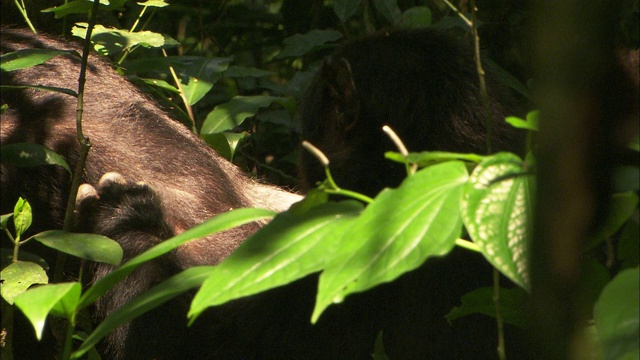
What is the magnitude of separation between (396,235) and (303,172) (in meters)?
1.77

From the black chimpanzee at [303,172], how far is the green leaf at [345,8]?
688 mm

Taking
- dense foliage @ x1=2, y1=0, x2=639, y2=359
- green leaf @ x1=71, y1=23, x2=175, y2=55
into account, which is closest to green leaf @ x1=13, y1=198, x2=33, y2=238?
dense foliage @ x1=2, y1=0, x2=639, y2=359

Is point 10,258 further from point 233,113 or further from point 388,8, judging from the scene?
point 388,8

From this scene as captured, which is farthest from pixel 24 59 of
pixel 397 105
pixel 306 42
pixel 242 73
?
pixel 306 42

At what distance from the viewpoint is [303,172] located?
2643 millimetres

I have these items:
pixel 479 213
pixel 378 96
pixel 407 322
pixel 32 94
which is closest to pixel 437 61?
pixel 378 96

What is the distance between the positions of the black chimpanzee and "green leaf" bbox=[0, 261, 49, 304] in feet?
2.01

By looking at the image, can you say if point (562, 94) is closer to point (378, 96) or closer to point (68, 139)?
point (378, 96)

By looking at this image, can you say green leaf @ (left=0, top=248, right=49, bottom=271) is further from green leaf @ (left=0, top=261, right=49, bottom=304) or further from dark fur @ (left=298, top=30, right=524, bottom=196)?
dark fur @ (left=298, top=30, right=524, bottom=196)

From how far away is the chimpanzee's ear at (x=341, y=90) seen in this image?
2391mm

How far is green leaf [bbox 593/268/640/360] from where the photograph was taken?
0.80m

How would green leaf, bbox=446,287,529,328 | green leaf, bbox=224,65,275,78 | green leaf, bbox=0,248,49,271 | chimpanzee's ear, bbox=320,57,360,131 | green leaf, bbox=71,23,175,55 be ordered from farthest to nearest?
green leaf, bbox=224,65,275,78 → green leaf, bbox=71,23,175,55 → chimpanzee's ear, bbox=320,57,360,131 → green leaf, bbox=0,248,49,271 → green leaf, bbox=446,287,529,328

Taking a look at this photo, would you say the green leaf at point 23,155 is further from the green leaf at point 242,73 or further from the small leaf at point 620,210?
the green leaf at point 242,73

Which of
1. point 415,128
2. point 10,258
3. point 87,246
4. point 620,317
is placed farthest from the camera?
point 415,128
